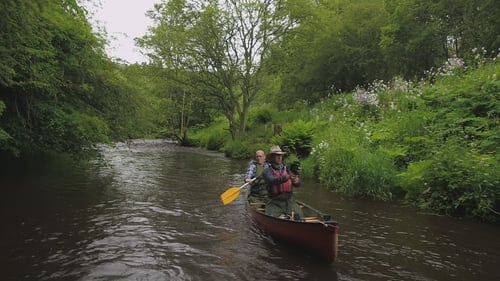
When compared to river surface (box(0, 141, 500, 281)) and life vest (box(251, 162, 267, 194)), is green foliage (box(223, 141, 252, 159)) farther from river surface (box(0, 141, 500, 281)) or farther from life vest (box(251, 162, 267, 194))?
life vest (box(251, 162, 267, 194))

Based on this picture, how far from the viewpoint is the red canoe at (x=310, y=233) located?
6.13m

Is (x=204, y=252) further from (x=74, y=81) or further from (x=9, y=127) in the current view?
(x=74, y=81)

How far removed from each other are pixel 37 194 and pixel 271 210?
6890 mm

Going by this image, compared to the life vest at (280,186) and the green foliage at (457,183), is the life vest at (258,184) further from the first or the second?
the green foliage at (457,183)

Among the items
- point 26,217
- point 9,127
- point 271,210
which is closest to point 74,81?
point 9,127

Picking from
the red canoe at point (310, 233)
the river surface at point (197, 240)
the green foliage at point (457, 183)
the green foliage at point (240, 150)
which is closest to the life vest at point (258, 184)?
the river surface at point (197, 240)

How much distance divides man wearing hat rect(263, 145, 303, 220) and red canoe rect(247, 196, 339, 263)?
39 centimetres

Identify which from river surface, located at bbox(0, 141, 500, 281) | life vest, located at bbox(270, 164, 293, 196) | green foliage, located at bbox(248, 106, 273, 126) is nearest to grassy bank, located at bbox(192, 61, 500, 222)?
river surface, located at bbox(0, 141, 500, 281)

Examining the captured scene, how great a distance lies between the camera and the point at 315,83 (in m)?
23.9

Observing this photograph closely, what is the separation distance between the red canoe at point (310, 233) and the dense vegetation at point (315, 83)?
4.22 metres

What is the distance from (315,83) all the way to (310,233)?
18442 millimetres

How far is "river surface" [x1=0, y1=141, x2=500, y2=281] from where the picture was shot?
6105mm

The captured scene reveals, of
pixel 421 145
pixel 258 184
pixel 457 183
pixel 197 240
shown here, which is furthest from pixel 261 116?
pixel 197 240

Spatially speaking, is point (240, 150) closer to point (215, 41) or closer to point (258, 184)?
point (215, 41)
